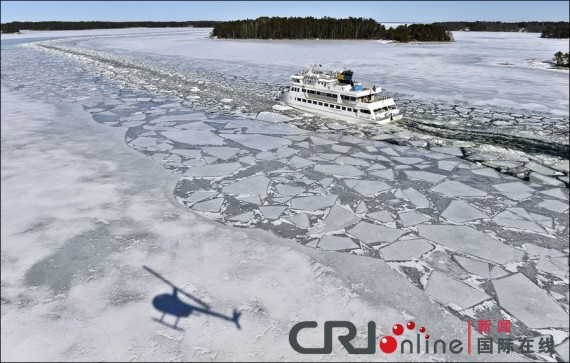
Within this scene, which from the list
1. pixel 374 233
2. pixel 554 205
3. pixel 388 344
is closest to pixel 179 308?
pixel 388 344

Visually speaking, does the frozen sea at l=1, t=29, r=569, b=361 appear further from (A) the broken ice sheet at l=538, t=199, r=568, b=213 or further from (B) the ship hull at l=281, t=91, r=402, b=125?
(B) the ship hull at l=281, t=91, r=402, b=125

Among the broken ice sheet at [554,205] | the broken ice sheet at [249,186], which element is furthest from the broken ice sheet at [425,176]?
the broken ice sheet at [249,186]

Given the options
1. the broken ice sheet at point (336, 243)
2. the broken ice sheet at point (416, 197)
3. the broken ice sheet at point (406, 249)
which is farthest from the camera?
the broken ice sheet at point (416, 197)

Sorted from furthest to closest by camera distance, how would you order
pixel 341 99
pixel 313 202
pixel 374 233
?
pixel 341 99 → pixel 313 202 → pixel 374 233

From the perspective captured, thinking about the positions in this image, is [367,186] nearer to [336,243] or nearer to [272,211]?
[272,211]

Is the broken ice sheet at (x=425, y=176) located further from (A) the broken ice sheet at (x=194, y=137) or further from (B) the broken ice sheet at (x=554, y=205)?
(A) the broken ice sheet at (x=194, y=137)

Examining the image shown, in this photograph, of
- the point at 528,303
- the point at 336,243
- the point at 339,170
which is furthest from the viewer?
the point at 339,170
